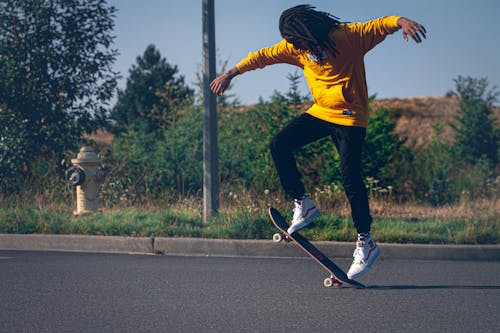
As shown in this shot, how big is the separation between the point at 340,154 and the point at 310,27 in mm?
1036

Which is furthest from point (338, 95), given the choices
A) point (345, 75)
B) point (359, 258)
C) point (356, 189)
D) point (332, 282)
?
point (332, 282)

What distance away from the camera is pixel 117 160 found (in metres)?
12.7

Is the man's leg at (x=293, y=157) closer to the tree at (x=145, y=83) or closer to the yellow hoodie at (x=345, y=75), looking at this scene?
the yellow hoodie at (x=345, y=75)

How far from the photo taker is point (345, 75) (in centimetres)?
495

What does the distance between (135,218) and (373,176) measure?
465cm

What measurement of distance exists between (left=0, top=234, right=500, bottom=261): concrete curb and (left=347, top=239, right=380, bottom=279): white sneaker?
1663mm

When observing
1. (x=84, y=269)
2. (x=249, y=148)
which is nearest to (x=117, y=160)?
(x=249, y=148)

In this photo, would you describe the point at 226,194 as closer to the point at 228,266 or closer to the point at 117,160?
the point at 117,160

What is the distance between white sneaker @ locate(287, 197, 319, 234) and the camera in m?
5.13

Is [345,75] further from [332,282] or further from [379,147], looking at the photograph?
[379,147]

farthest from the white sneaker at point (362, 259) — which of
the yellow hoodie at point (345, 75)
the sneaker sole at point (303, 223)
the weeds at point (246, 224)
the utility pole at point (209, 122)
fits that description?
the utility pole at point (209, 122)

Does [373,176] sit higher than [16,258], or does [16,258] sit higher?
[373,176]

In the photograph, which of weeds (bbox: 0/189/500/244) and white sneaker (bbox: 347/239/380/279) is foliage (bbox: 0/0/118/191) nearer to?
weeds (bbox: 0/189/500/244)

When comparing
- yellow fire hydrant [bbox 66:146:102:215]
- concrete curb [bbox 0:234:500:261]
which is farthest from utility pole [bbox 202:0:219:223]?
yellow fire hydrant [bbox 66:146:102:215]
